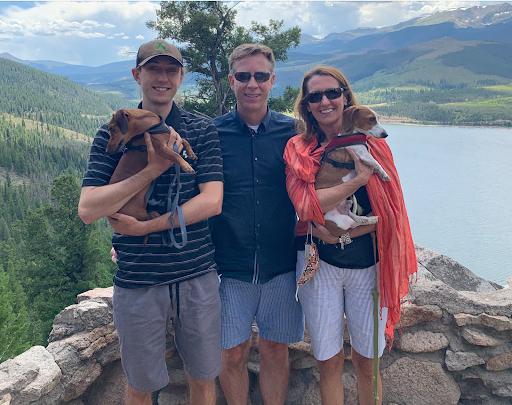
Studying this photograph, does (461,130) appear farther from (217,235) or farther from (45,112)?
(45,112)

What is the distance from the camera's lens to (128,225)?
2361 mm

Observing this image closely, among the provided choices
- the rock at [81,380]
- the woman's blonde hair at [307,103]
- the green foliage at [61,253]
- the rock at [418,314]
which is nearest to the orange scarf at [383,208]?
the woman's blonde hair at [307,103]

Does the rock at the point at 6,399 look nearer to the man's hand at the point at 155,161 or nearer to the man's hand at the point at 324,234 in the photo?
the man's hand at the point at 155,161

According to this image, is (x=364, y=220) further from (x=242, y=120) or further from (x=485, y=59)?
(x=485, y=59)

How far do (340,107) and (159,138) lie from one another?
1.48 m

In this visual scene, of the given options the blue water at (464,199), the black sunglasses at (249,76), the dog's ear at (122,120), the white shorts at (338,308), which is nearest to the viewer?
the dog's ear at (122,120)

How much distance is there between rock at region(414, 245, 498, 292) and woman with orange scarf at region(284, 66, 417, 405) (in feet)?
8.39

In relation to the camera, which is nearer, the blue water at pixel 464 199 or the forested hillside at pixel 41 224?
the blue water at pixel 464 199

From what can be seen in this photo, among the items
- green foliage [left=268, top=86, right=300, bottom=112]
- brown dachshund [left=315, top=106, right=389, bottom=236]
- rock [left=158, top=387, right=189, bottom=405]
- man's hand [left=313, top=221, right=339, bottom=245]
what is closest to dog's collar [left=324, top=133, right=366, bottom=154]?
brown dachshund [left=315, top=106, right=389, bottom=236]

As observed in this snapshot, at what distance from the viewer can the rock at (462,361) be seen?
3.55 meters

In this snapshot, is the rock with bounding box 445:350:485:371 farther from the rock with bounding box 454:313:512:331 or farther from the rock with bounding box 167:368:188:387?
the rock with bounding box 167:368:188:387

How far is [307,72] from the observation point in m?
3.12

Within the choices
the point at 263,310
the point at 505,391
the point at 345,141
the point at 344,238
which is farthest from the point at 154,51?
the point at 505,391

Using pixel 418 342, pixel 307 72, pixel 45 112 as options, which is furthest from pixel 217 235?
pixel 45 112
